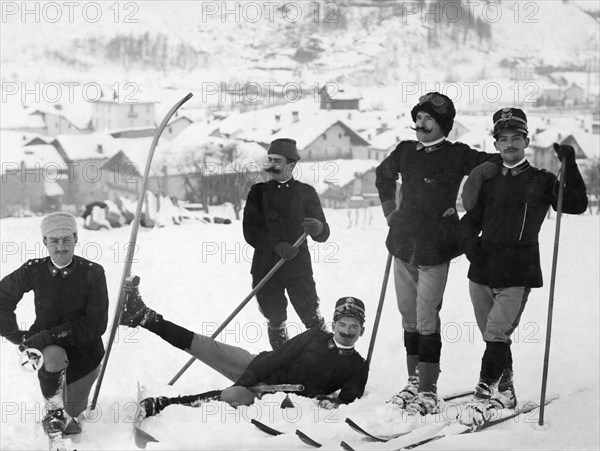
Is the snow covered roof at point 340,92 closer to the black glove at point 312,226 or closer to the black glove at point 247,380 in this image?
the black glove at point 312,226

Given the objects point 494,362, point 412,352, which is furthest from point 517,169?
point 412,352

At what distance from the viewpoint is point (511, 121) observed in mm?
3693

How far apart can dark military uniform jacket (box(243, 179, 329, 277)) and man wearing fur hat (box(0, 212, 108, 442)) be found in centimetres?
92

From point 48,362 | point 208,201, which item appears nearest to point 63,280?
point 48,362

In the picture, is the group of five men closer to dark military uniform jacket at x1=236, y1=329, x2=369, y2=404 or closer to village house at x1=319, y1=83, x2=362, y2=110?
dark military uniform jacket at x1=236, y1=329, x2=369, y2=404

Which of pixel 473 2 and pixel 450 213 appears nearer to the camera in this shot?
pixel 450 213

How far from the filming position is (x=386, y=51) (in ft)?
39.2

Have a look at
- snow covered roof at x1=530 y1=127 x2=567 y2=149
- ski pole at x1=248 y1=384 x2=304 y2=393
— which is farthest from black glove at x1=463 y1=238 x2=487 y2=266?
snow covered roof at x1=530 y1=127 x2=567 y2=149

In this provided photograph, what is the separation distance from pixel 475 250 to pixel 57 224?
179cm

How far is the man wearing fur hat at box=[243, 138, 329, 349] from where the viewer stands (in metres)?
4.41

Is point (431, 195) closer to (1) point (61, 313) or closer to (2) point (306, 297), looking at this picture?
(2) point (306, 297)

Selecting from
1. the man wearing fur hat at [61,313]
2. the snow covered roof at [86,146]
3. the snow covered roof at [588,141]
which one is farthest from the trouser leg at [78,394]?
the snow covered roof at [588,141]

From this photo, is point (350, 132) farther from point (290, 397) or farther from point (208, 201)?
point (290, 397)

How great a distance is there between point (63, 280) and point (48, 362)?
13.8 inches
